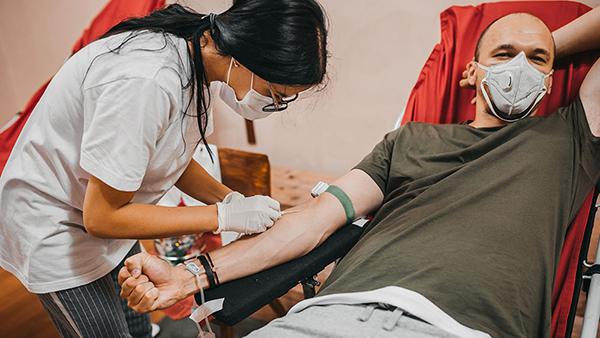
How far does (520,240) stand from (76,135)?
104cm

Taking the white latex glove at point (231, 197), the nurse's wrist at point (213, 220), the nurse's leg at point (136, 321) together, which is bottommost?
the nurse's leg at point (136, 321)

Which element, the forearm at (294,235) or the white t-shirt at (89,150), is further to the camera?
the forearm at (294,235)

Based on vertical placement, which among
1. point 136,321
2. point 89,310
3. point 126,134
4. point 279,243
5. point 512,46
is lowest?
point 136,321

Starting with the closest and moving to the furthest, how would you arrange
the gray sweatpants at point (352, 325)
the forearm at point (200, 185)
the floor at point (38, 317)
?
the gray sweatpants at point (352, 325)
the forearm at point (200, 185)
the floor at point (38, 317)

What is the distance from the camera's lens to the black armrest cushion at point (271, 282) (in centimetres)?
106

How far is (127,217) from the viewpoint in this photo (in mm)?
949

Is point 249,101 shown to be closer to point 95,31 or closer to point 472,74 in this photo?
point 472,74

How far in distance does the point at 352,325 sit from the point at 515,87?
848 millimetres

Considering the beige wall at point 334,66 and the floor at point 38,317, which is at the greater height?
the beige wall at point 334,66

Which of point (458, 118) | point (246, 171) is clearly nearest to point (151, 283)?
point (246, 171)

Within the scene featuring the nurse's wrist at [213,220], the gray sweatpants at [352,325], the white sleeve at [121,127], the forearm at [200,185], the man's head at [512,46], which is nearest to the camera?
the white sleeve at [121,127]

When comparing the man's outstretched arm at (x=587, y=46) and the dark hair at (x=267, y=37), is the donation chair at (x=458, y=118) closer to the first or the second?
the man's outstretched arm at (x=587, y=46)

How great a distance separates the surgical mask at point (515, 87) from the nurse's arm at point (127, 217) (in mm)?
922

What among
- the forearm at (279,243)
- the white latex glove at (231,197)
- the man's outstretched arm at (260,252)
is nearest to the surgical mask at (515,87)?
the man's outstretched arm at (260,252)
